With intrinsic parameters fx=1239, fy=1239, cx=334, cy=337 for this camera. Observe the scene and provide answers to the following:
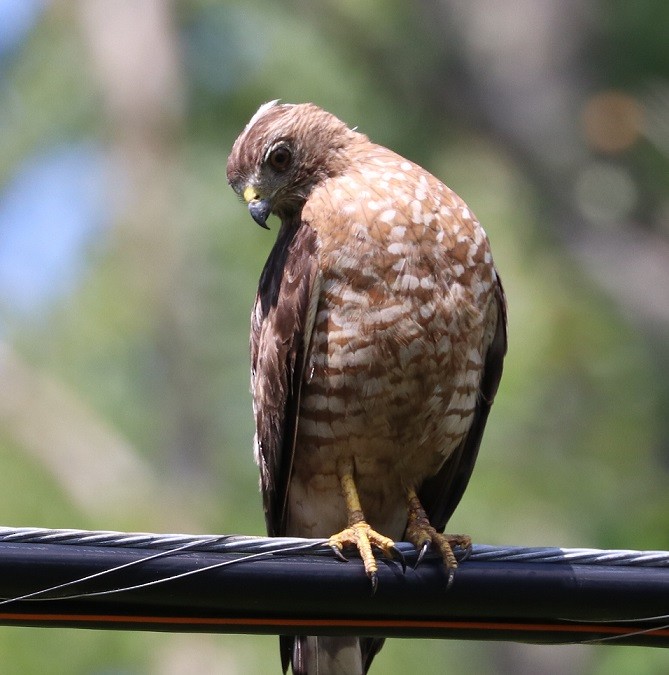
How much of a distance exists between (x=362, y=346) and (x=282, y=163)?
871mm

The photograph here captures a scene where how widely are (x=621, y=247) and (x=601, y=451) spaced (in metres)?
1.78

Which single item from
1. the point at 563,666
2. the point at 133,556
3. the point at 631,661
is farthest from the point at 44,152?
the point at 133,556

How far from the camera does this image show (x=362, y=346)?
3711 millimetres

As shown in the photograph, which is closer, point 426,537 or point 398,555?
point 398,555

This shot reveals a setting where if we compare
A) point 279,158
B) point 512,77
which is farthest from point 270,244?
point 279,158

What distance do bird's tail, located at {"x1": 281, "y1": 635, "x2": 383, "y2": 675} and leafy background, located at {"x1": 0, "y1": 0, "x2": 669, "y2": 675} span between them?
496 centimetres

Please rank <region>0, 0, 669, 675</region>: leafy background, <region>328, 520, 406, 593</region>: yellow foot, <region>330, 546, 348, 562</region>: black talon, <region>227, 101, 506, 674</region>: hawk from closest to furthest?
<region>330, 546, 348, 562</region>: black talon
<region>328, 520, 406, 593</region>: yellow foot
<region>227, 101, 506, 674</region>: hawk
<region>0, 0, 669, 675</region>: leafy background

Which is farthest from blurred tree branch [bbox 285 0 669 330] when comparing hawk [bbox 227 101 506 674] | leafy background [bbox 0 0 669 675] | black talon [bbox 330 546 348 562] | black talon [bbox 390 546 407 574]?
black talon [bbox 330 546 348 562]

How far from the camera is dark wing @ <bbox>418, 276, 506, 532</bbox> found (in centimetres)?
418

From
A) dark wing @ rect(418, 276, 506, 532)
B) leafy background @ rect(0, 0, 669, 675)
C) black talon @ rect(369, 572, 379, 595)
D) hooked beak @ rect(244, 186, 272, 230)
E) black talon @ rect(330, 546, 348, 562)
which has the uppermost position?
leafy background @ rect(0, 0, 669, 675)

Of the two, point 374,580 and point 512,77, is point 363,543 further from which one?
point 512,77

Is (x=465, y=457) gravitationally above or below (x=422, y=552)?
above

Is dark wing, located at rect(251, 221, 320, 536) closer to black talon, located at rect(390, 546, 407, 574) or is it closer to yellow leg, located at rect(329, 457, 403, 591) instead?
yellow leg, located at rect(329, 457, 403, 591)

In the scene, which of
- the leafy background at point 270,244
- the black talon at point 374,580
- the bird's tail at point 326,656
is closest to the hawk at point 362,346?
the bird's tail at point 326,656
